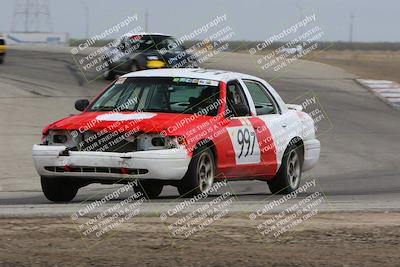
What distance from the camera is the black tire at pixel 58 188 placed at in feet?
35.2

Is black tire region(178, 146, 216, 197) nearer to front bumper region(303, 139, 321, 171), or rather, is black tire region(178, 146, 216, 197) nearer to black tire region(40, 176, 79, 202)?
black tire region(40, 176, 79, 202)

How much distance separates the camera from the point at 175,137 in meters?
10.3

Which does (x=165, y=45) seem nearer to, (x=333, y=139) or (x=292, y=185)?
(x=333, y=139)

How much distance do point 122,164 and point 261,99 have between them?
9.47 feet

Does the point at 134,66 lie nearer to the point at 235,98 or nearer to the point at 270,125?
the point at 270,125

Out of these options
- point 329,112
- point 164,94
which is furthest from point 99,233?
point 329,112

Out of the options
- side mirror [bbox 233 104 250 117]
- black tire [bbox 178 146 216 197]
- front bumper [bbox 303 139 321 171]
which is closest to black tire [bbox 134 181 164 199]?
black tire [bbox 178 146 216 197]

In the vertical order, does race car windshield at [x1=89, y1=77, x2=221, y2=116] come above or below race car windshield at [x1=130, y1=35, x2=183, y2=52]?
above

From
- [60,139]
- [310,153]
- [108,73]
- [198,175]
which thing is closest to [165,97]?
[198,175]

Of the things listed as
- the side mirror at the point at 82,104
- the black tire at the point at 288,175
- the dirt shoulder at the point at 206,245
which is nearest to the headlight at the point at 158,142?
the side mirror at the point at 82,104

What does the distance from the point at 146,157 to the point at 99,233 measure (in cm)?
268

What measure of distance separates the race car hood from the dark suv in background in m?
16.6

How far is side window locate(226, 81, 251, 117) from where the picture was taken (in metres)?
11.5

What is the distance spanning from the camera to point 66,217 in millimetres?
8539
